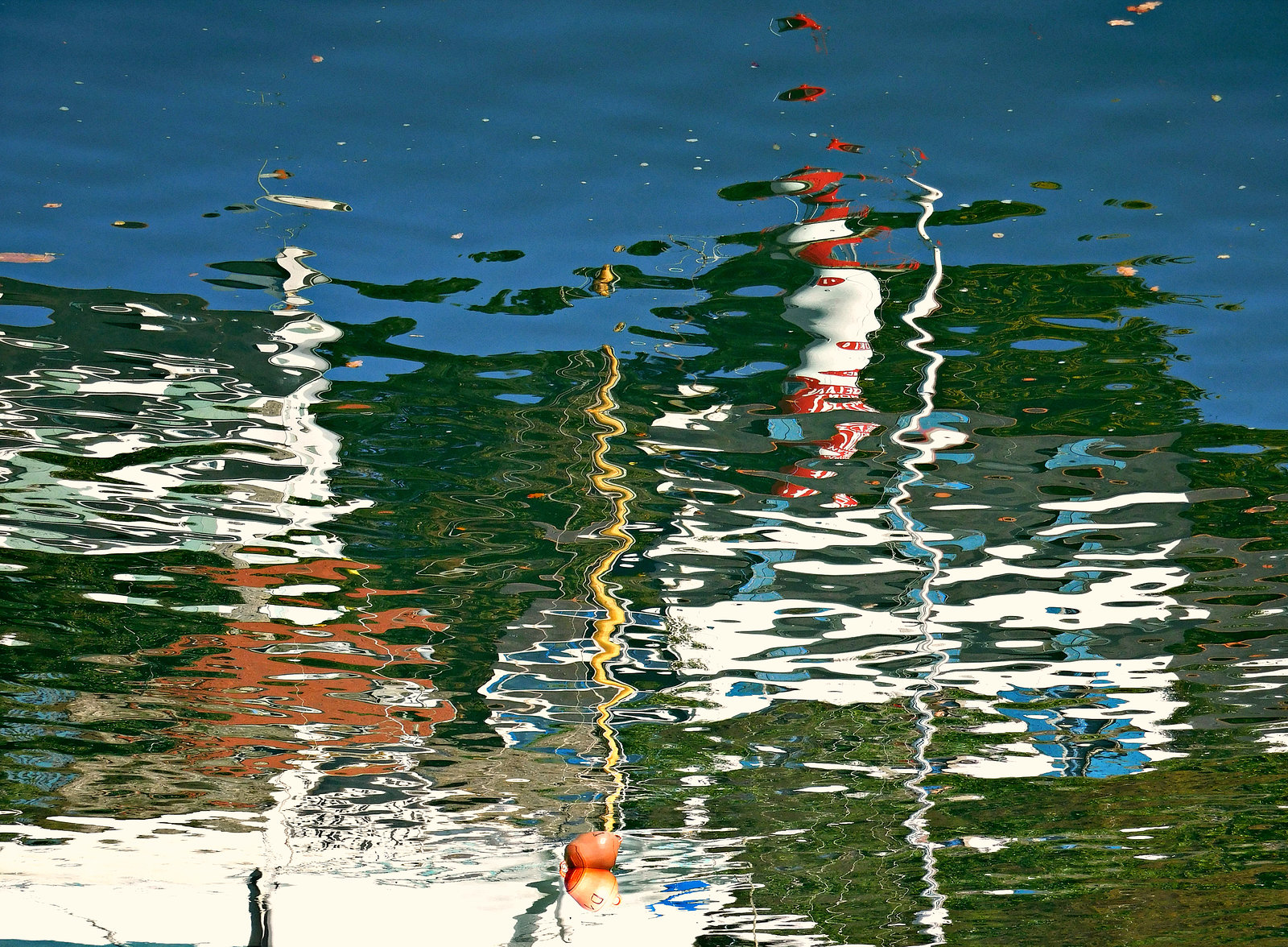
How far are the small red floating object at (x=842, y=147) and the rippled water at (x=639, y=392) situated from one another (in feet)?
0.11

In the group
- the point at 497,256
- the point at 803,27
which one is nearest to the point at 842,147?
the point at 803,27

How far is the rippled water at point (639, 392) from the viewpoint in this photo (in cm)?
242

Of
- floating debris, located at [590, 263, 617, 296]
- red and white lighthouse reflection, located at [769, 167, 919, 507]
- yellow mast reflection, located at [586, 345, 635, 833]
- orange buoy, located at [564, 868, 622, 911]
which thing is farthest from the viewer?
yellow mast reflection, located at [586, 345, 635, 833]

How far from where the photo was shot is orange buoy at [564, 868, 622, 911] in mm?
3285

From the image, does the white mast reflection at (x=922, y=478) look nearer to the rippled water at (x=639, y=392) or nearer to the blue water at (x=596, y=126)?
the rippled water at (x=639, y=392)

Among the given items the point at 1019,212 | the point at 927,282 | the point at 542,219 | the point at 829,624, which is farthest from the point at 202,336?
the point at 829,624

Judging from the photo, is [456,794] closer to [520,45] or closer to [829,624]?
[829,624]

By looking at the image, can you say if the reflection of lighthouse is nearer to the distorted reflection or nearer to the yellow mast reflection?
the distorted reflection

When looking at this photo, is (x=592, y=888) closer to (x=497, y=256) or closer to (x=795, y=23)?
(x=497, y=256)

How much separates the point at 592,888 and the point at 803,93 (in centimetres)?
267

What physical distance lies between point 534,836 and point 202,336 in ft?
28.2

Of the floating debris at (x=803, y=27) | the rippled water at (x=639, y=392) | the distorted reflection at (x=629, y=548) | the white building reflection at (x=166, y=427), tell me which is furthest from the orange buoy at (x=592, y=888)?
the floating debris at (x=803, y=27)

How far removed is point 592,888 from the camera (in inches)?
131

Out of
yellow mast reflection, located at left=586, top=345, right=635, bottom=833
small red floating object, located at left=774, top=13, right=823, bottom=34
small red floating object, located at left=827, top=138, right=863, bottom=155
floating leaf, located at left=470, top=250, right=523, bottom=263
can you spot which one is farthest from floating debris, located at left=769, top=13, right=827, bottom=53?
yellow mast reflection, located at left=586, top=345, right=635, bottom=833
